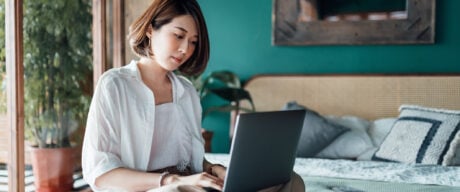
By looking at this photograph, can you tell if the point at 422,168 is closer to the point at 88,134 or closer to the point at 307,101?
the point at 307,101

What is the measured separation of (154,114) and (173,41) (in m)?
0.20

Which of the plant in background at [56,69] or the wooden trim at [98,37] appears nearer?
the plant in background at [56,69]

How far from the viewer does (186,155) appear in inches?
60.6

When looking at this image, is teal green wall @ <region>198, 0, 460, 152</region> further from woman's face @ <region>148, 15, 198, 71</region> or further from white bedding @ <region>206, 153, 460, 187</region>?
woman's face @ <region>148, 15, 198, 71</region>

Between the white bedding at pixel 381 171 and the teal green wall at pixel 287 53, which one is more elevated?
the teal green wall at pixel 287 53

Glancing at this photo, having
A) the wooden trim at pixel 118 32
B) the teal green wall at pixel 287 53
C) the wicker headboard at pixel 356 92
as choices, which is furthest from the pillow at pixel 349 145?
the wooden trim at pixel 118 32

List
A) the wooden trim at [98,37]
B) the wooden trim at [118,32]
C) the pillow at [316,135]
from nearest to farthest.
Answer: the pillow at [316,135], the wooden trim at [98,37], the wooden trim at [118,32]

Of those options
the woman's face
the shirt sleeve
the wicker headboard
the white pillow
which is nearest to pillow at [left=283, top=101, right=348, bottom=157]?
the white pillow

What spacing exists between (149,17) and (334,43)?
231 centimetres

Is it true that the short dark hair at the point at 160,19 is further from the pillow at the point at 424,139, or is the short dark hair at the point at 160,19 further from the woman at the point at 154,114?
the pillow at the point at 424,139

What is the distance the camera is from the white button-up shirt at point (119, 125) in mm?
1312

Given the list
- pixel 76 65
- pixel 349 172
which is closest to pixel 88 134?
pixel 349 172

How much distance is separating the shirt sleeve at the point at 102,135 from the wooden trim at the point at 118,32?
256 cm

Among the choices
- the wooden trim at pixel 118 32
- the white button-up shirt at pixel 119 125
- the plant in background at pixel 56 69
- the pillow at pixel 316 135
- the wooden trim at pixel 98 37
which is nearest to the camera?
the white button-up shirt at pixel 119 125
